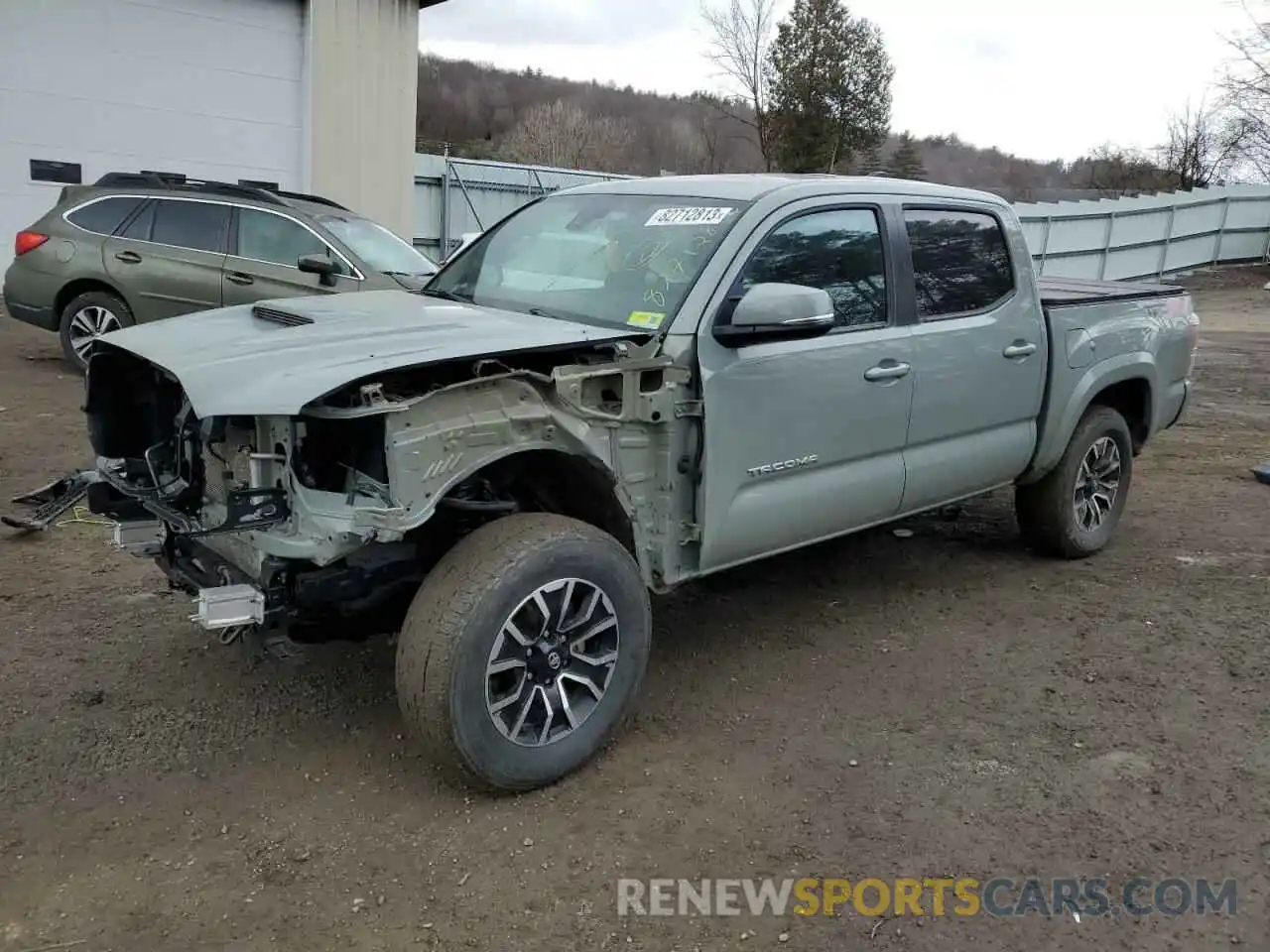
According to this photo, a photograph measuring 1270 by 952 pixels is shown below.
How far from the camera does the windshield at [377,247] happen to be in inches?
352

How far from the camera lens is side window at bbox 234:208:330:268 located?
8.90 m

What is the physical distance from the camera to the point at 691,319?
370 centimetres

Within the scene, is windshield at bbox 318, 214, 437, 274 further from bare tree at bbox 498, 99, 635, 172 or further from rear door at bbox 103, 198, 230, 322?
bare tree at bbox 498, 99, 635, 172

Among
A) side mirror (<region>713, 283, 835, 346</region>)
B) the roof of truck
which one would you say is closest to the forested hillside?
the roof of truck

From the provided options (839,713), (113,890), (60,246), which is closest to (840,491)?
(839,713)

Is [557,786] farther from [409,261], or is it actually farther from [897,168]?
[897,168]

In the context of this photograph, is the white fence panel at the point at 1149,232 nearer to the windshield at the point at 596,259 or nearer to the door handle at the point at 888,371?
the door handle at the point at 888,371

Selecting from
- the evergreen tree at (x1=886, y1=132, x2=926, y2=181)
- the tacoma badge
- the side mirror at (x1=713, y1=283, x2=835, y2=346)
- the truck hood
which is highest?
the evergreen tree at (x1=886, y1=132, x2=926, y2=181)

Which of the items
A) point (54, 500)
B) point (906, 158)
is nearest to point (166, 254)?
point (54, 500)

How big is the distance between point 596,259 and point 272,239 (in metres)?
5.74

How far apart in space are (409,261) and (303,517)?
655cm

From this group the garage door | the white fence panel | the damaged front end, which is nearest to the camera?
the damaged front end

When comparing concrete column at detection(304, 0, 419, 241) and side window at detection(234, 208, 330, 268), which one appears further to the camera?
concrete column at detection(304, 0, 419, 241)

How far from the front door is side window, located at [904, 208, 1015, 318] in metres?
0.23
